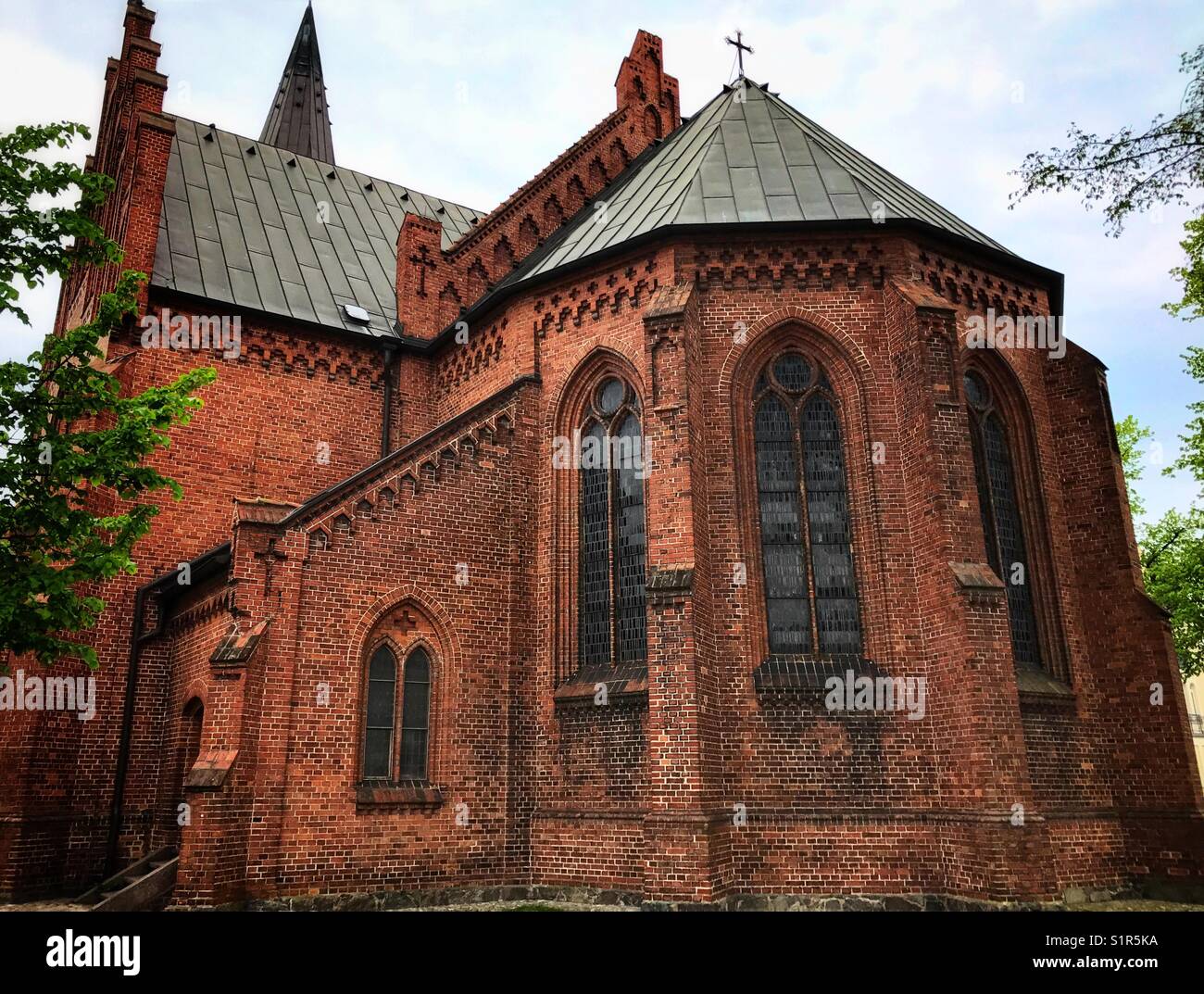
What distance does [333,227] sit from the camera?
22328 millimetres

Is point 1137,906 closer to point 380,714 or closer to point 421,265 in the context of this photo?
point 380,714

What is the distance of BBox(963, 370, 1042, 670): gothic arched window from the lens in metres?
14.0

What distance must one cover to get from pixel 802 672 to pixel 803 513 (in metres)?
2.25

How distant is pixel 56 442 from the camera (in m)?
10.6

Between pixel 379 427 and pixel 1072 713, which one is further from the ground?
pixel 379 427

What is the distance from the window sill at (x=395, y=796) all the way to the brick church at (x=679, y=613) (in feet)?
0.19

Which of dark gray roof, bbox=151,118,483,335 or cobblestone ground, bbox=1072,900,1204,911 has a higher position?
dark gray roof, bbox=151,118,483,335

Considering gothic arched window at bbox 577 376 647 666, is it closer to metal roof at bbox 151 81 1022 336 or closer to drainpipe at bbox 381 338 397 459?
metal roof at bbox 151 81 1022 336

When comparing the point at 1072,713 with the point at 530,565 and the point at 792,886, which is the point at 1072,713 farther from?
the point at 530,565

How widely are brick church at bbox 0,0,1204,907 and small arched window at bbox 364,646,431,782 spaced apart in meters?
0.05

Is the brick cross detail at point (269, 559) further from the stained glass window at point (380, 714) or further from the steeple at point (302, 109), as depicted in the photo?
the steeple at point (302, 109)

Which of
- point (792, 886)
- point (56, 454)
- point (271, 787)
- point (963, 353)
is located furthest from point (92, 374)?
point (963, 353)

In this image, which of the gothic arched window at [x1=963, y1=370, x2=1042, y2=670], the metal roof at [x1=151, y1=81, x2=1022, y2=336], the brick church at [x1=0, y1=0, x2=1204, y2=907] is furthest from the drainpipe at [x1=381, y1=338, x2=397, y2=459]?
the gothic arched window at [x1=963, y1=370, x2=1042, y2=670]

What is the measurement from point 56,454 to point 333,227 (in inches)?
515
